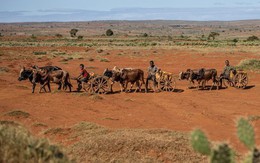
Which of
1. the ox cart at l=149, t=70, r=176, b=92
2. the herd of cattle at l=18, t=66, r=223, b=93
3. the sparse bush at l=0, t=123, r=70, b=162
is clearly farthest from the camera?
the ox cart at l=149, t=70, r=176, b=92

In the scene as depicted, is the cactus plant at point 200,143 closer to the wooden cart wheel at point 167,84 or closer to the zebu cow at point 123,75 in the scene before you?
the zebu cow at point 123,75

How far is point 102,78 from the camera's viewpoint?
727 inches

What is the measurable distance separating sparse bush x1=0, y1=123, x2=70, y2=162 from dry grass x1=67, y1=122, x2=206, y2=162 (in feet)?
8.75

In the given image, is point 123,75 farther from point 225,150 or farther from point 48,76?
point 225,150

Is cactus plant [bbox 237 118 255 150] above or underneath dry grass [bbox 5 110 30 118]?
above

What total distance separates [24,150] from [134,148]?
418 cm

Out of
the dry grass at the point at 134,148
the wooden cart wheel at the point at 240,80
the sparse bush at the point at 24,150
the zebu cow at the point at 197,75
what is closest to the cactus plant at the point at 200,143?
the sparse bush at the point at 24,150

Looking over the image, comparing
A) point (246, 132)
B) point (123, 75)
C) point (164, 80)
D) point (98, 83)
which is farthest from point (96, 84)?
point (246, 132)

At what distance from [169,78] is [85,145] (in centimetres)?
1093

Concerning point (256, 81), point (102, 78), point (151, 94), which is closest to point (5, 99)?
point (102, 78)

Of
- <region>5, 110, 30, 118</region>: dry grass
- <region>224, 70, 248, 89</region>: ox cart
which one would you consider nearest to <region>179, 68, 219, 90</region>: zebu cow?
<region>224, 70, 248, 89</region>: ox cart

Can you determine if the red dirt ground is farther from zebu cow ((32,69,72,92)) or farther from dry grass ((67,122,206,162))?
dry grass ((67,122,206,162))

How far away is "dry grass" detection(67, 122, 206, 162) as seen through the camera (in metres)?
8.57

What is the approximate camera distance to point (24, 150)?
5.15 meters
